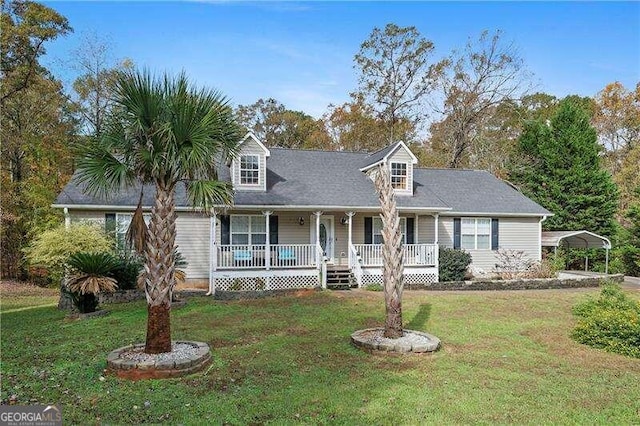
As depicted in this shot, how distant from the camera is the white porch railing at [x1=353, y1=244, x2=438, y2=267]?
17781mm

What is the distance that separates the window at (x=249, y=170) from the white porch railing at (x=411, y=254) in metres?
4.96

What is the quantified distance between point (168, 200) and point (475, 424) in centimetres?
559

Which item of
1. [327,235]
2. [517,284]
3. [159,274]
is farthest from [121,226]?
[517,284]

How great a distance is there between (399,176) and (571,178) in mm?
14296

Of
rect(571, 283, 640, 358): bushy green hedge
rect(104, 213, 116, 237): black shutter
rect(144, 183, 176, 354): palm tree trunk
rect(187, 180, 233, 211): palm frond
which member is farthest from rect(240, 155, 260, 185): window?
rect(571, 283, 640, 358): bushy green hedge

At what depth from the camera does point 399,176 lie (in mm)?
19531

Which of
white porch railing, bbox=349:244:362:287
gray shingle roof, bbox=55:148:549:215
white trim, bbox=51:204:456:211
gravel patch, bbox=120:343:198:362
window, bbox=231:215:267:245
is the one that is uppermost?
gray shingle roof, bbox=55:148:549:215

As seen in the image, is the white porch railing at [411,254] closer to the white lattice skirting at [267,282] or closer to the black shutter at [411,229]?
the black shutter at [411,229]

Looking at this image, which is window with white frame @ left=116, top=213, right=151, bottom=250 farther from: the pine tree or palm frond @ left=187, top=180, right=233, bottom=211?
the pine tree

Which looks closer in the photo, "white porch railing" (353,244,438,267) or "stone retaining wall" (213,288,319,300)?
"stone retaining wall" (213,288,319,300)

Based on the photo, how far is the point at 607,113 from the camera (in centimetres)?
3594

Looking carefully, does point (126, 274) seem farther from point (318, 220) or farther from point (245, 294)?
point (318, 220)

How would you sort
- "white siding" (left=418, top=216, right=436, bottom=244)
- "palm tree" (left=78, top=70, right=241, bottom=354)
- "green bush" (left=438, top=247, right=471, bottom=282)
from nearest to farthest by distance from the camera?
1. "palm tree" (left=78, top=70, right=241, bottom=354)
2. "green bush" (left=438, top=247, right=471, bottom=282)
3. "white siding" (left=418, top=216, right=436, bottom=244)

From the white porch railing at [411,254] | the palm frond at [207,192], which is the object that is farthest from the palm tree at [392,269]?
the white porch railing at [411,254]
